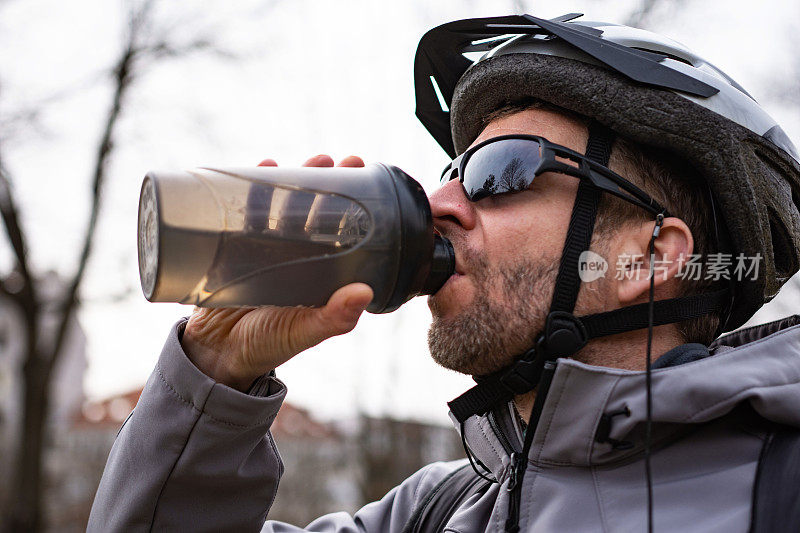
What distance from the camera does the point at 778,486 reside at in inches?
63.6

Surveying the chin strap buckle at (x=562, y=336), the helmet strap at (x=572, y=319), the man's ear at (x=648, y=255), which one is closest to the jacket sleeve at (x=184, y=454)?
the helmet strap at (x=572, y=319)

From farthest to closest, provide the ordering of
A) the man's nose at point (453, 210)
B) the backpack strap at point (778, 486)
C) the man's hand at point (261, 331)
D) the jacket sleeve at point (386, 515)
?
1. the jacket sleeve at point (386, 515)
2. the man's nose at point (453, 210)
3. the man's hand at point (261, 331)
4. the backpack strap at point (778, 486)

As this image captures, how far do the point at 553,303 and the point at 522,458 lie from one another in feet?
1.60

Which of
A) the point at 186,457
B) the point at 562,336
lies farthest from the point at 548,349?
the point at 186,457

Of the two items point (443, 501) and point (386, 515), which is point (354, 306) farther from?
point (386, 515)

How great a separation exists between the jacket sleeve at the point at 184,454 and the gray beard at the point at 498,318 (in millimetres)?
586

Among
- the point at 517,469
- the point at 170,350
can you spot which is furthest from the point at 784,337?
the point at 170,350

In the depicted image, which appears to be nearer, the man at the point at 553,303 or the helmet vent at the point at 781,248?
the man at the point at 553,303

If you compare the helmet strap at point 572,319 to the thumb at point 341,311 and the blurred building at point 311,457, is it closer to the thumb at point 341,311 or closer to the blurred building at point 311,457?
the thumb at point 341,311

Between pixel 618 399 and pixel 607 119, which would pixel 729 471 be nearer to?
pixel 618 399

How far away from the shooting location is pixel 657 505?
1815 mm

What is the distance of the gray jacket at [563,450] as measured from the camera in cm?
179

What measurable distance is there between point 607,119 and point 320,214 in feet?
3.43

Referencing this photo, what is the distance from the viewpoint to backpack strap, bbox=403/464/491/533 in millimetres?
2475
